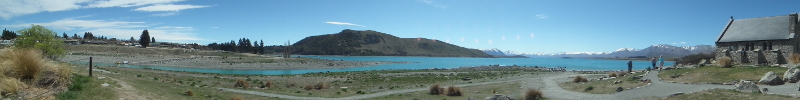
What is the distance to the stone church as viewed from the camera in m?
28.1

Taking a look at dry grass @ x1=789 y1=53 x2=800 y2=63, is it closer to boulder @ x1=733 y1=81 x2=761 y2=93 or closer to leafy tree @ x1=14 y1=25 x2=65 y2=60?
boulder @ x1=733 y1=81 x2=761 y2=93

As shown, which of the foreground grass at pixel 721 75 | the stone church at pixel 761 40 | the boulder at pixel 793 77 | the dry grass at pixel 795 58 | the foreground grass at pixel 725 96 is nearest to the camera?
the foreground grass at pixel 725 96

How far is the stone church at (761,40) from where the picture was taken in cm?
2806

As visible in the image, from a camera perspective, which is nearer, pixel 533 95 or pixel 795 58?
pixel 533 95

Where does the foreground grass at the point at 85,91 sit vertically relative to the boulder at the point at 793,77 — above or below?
below

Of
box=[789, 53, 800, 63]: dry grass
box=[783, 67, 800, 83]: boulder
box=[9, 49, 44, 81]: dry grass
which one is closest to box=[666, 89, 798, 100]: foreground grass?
box=[783, 67, 800, 83]: boulder

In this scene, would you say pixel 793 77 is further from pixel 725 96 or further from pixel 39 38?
pixel 39 38

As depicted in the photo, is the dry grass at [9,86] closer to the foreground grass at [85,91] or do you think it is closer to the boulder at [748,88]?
the foreground grass at [85,91]

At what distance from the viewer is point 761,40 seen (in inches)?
1172

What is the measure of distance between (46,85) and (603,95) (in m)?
18.5

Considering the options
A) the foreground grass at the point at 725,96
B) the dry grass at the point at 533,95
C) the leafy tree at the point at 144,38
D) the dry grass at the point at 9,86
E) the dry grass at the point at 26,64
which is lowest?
the dry grass at the point at 533,95

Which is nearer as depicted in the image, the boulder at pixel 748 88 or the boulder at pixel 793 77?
the boulder at pixel 748 88

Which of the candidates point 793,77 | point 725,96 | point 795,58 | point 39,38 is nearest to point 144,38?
point 39,38

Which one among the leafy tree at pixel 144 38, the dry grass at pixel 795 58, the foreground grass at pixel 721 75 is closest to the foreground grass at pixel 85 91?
the foreground grass at pixel 721 75
